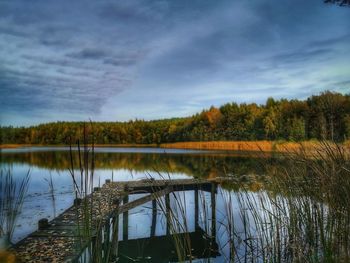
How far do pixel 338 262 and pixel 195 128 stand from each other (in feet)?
242

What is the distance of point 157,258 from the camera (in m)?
8.45

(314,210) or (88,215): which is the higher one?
(88,215)

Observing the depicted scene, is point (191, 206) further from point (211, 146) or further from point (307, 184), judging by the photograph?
point (211, 146)

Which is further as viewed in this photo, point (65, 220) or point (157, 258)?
point (157, 258)

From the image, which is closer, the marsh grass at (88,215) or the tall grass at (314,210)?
the marsh grass at (88,215)

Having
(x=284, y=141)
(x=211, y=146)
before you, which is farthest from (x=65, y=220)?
(x=211, y=146)

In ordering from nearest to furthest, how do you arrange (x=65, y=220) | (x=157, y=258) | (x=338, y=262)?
(x=338, y=262)
(x=65, y=220)
(x=157, y=258)

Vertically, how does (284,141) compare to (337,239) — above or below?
above

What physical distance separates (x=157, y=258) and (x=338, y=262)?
6.32m

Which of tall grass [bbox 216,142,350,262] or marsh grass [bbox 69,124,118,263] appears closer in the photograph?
marsh grass [bbox 69,124,118,263]

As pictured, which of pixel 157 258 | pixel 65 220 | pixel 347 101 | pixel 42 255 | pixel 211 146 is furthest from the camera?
pixel 211 146

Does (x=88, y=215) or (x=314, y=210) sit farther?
(x=314, y=210)

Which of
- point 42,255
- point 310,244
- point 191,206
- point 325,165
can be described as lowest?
point 191,206

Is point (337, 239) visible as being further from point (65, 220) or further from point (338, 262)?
point (65, 220)
